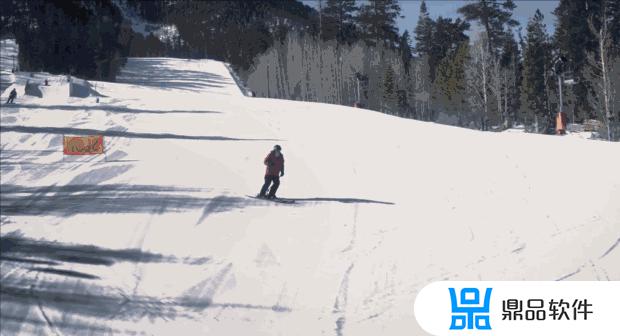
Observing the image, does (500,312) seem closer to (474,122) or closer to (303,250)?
(303,250)

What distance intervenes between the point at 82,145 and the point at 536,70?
33.5 m

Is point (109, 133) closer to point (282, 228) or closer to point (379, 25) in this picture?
point (282, 228)

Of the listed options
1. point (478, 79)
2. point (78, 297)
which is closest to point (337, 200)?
point (78, 297)

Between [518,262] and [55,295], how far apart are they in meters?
5.31

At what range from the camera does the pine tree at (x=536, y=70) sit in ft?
131

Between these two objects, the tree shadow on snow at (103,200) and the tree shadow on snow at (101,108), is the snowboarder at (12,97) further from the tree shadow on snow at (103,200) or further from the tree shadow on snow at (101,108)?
the tree shadow on snow at (103,200)

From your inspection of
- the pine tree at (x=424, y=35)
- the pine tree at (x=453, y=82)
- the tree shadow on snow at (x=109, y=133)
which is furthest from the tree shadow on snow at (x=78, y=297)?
the pine tree at (x=424, y=35)

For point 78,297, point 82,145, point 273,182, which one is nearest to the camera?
point 78,297

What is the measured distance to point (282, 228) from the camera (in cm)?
935

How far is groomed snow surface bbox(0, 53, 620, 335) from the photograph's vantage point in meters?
6.71

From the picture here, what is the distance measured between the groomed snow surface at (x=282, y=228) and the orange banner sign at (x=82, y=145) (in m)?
0.37

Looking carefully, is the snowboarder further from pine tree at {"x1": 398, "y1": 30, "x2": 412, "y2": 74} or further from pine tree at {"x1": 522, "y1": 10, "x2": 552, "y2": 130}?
pine tree at {"x1": 398, "y1": 30, "x2": 412, "y2": 74}

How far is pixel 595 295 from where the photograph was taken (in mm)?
5484

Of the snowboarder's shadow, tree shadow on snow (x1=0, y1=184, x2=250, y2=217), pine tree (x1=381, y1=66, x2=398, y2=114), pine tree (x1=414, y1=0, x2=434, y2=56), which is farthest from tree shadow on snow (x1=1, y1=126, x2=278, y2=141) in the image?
pine tree (x1=414, y1=0, x2=434, y2=56)
